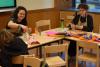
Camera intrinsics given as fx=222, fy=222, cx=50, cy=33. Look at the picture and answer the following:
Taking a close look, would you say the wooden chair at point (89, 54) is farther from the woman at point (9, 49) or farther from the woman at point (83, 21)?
the woman at point (9, 49)

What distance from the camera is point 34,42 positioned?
3697mm

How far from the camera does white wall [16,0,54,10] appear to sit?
553cm

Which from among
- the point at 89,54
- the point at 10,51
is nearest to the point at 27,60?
the point at 10,51

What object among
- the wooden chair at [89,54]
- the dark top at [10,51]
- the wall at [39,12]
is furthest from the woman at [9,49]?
the wall at [39,12]

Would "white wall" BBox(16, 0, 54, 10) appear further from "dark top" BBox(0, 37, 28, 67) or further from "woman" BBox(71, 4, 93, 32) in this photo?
"dark top" BBox(0, 37, 28, 67)

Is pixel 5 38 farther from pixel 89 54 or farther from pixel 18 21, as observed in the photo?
pixel 89 54

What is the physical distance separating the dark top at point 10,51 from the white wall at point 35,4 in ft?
8.44

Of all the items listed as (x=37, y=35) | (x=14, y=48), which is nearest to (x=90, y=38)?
(x=37, y=35)

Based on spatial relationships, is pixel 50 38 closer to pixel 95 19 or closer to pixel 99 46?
pixel 99 46

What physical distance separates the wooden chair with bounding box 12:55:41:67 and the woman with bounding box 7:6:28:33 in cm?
99

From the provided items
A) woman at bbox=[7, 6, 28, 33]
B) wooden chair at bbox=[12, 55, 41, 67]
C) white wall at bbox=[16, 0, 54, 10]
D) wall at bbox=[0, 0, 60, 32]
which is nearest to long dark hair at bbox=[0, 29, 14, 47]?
wooden chair at bbox=[12, 55, 41, 67]

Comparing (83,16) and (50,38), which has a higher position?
(83,16)

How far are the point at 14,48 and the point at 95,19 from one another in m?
3.16

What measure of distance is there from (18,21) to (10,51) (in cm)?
124
